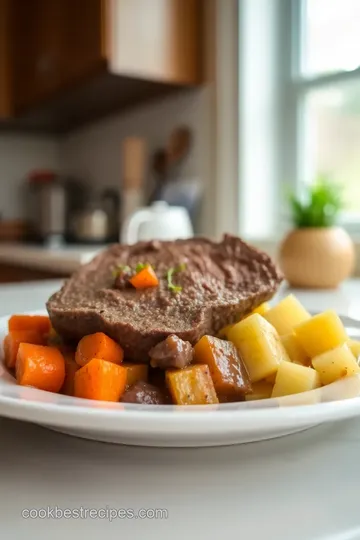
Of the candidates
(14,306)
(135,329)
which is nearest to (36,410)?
(135,329)

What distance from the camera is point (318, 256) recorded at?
1.89m

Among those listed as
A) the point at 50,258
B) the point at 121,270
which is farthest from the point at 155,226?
the point at 121,270

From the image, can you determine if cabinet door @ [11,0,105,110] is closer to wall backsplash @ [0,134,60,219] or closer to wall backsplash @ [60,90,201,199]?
wall backsplash @ [60,90,201,199]

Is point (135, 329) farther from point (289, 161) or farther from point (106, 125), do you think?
point (106, 125)

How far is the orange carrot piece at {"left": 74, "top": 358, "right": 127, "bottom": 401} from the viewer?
2.29ft

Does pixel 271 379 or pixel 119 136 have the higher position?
pixel 119 136

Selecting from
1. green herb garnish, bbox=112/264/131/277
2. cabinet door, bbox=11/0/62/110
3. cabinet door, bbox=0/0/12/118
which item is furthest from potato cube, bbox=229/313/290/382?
cabinet door, bbox=0/0/12/118

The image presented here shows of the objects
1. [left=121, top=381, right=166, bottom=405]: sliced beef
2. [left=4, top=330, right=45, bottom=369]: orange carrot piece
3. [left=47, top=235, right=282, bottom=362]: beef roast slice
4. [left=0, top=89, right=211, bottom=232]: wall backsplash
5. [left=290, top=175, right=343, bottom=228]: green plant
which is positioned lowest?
[left=121, top=381, right=166, bottom=405]: sliced beef

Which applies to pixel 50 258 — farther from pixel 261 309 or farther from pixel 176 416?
pixel 176 416

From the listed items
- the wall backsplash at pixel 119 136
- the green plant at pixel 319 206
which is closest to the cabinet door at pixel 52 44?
the wall backsplash at pixel 119 136

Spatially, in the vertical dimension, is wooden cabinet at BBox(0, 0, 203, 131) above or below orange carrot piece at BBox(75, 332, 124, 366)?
above

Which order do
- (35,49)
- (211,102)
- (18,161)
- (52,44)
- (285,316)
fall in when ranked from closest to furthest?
1. (285,316)
2. (211,102)
3. (52,44)
4. (35,49)
5. (18,161)

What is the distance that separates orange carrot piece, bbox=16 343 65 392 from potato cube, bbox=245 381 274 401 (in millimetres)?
232

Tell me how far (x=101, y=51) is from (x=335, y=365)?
2.31 meters
